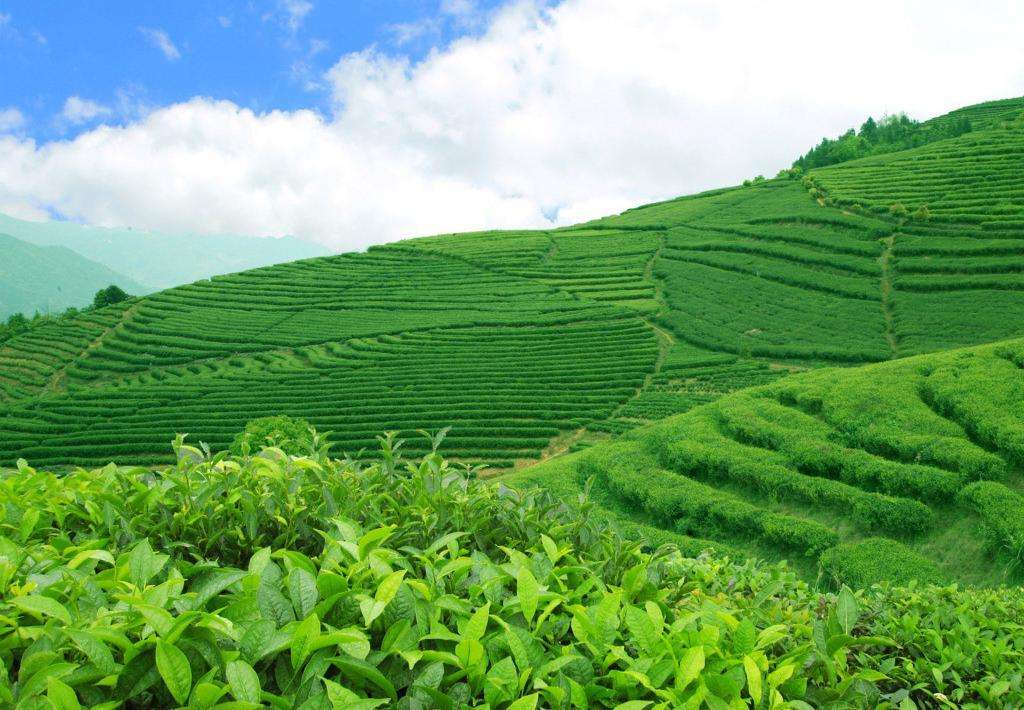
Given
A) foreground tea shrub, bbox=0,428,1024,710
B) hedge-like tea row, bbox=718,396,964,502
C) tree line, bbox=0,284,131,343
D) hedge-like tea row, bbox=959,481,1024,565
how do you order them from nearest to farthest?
foreground tea shrub, bbox=0,428,1024,710, hedge-like tea row, bbox=959,481,1024,565, hedge-like tea row, bbox=718,396,964,502, tree line, bbox=0,284,131,343

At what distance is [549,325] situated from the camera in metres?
55.5

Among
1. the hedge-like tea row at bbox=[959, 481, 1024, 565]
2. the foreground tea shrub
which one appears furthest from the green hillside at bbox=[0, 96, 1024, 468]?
the foreground tea shrub

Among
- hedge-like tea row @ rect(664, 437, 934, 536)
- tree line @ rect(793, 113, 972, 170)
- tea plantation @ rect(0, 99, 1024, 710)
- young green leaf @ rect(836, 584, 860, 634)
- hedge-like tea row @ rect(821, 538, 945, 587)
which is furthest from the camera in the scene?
tree line @ rect(793, 113, 972, 170)

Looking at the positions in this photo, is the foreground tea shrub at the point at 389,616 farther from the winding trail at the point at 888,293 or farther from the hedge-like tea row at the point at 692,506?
the winding trail at the point at 888,293

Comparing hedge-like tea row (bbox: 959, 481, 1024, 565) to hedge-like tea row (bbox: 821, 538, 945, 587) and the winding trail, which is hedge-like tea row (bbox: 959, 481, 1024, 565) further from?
the winding trail

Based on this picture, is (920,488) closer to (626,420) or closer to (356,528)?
(356,528)

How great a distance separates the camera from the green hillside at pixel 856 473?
14680 millimetres

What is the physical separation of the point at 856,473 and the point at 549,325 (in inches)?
1543

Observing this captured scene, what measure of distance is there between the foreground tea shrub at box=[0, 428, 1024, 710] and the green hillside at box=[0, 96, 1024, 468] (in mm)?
29399

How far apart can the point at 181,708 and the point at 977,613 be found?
5.20 meters

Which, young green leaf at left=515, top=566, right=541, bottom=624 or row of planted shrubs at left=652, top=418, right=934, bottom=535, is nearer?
young green leaf at left=515, top=566, right=541, bottom=624

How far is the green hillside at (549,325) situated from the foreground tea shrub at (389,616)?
1157 inches

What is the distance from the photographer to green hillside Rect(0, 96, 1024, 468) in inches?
1574

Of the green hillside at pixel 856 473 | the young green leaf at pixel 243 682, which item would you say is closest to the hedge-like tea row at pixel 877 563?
the green hillside at pixel 856 473
